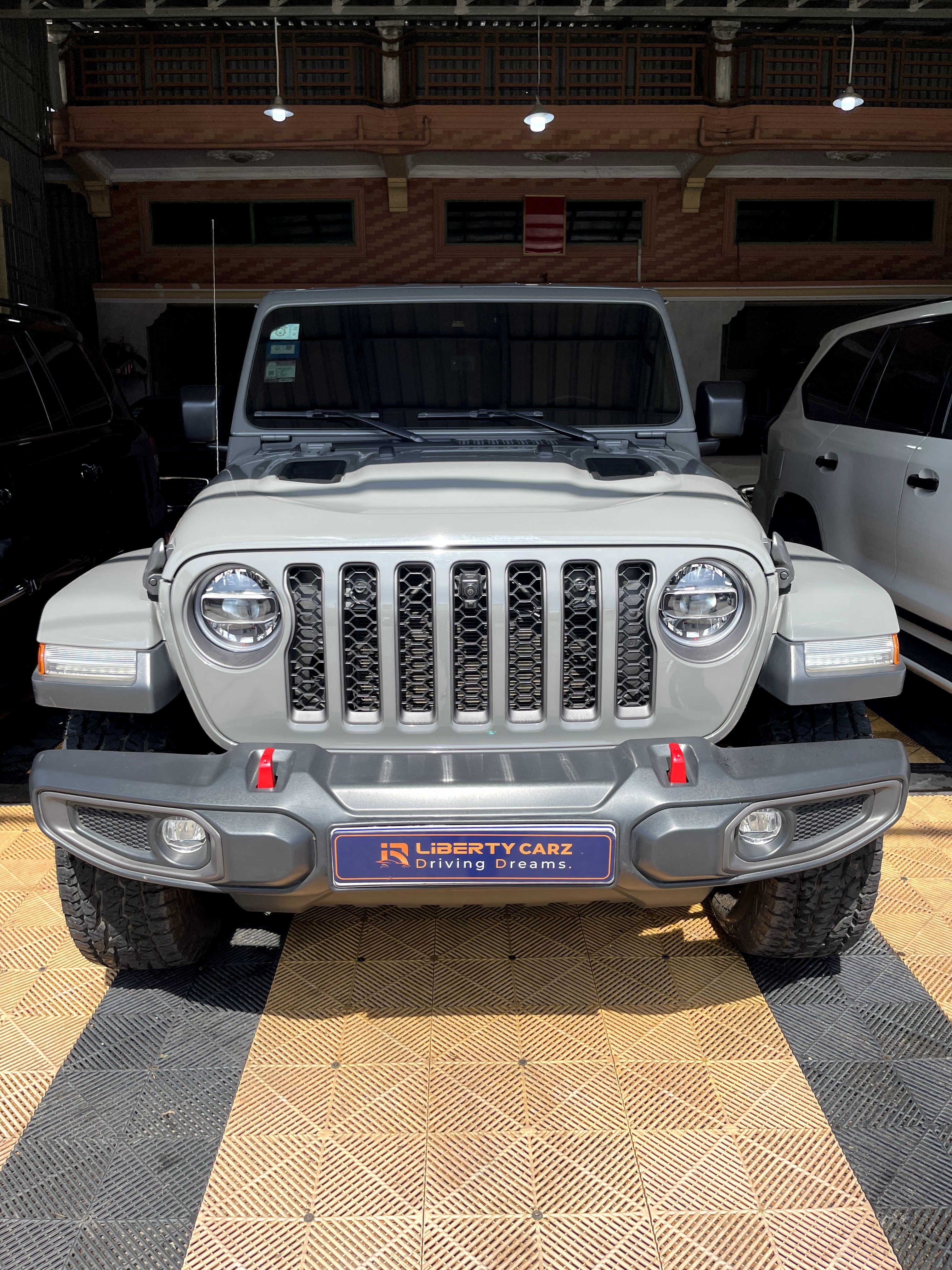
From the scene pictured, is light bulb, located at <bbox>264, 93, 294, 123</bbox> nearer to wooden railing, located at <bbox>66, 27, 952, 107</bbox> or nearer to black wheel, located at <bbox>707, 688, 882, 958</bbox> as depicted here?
wooden railing, located at <bbox>66, 27, 952, 107</bbox>

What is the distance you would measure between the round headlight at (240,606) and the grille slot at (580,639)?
0.66 m

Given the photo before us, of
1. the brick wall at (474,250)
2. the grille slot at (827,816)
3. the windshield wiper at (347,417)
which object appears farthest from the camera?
the brick wall at (474,250)

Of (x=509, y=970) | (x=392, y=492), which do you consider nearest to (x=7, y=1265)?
(x=509, y=970)

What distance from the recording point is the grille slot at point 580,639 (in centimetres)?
231

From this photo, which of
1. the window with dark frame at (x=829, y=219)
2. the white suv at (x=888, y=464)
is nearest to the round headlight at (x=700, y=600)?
the white suv at (x=888, y=464)

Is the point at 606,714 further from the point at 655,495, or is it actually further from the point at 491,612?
the point at 655,495

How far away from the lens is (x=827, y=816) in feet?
7.52

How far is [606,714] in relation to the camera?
237 cm

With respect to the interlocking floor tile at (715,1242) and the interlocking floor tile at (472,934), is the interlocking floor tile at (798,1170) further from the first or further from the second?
the interlocking floor tile at (472,934)

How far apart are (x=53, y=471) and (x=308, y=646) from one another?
2.68m

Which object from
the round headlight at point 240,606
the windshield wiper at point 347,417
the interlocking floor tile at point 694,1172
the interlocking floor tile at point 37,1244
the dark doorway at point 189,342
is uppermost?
the dark doorway at point 189,342

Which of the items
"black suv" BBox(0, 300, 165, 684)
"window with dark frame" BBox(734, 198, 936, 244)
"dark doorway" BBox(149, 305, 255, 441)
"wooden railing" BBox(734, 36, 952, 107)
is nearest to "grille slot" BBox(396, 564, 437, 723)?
"black suv" BBox(0, 300, 165, 684)

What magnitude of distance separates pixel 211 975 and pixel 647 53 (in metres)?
15.5

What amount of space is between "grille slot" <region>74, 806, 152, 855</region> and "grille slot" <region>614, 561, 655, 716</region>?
1.12m
